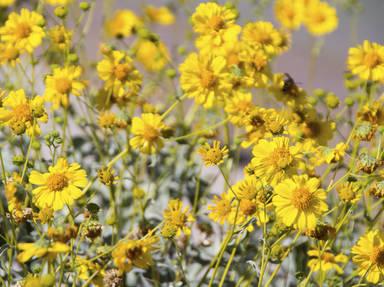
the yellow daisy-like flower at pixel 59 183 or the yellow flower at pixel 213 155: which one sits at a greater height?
the yellow flower at pixel 213 155

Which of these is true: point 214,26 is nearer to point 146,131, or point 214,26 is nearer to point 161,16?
point 146,131

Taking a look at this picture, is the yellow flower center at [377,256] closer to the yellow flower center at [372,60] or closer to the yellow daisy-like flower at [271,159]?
the yellow daisy-like flower at [271,159]

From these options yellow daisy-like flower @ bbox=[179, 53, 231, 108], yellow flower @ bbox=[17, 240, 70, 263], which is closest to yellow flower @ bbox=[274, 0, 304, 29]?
yellow daisy-like flower @ bbox=[179, 53, 231, 108]

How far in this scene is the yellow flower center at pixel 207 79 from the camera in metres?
1.27

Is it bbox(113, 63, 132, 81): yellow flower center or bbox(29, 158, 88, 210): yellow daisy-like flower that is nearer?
A: bbox(29, 158, 88, 210): yellow daisy-like flower

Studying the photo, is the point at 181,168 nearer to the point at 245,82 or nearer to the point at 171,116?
the point at 171,116

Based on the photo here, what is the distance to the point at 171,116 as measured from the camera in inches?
78.4

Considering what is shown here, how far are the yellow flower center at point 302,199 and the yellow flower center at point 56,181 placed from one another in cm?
37

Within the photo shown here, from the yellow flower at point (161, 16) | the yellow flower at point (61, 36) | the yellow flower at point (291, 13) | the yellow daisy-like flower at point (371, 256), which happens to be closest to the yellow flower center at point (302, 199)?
the yellow daisy-like flower at point (371, 256)

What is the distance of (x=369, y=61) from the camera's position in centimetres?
131

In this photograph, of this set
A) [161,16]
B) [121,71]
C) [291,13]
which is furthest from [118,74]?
[161,16]

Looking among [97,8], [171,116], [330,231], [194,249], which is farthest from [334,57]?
[330,231]

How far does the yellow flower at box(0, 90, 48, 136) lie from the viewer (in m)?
1.05

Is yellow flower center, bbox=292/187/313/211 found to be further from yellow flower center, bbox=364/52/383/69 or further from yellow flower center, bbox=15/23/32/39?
yellow flower center, bbox=15/23/32/39
